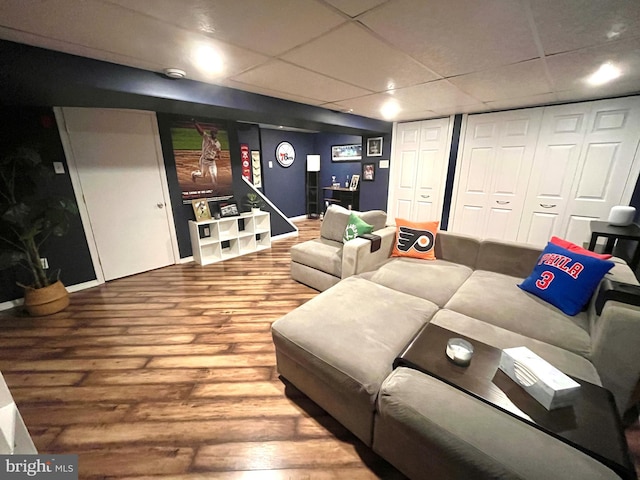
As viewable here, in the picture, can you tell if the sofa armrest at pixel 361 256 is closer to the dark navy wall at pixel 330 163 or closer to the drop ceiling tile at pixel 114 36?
the drop ceiling tile at pixel 114 36

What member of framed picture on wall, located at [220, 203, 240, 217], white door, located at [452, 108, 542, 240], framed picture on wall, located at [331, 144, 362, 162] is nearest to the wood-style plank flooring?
framed picture on wall, located at [220, 203, 240, 217]

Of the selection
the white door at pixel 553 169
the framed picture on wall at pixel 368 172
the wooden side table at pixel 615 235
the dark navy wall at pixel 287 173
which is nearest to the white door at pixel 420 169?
the framed picture on wall at pixel 368 172

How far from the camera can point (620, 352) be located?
115 cm

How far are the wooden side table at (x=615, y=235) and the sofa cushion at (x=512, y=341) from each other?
1702 millimetres

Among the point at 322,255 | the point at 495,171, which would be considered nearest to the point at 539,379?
the point at 322,255

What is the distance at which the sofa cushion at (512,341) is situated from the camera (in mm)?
1157

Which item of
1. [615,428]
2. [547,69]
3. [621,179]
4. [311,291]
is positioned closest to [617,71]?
[547,69]

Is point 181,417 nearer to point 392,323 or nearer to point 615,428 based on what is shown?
point 392,323

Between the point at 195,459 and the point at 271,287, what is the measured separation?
5.91ft

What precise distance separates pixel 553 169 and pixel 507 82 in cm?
166

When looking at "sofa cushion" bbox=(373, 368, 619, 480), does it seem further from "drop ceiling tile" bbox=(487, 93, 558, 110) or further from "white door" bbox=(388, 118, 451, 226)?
"white door" bbox=(388, 118, 451, 226)

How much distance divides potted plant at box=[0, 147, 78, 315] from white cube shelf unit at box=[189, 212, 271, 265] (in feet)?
4.63

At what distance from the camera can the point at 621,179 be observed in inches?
109
